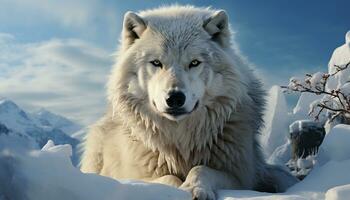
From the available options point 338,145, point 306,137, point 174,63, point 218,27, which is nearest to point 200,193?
point 174,63

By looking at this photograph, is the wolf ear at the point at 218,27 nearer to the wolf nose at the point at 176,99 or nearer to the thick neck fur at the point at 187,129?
the thick neck fur at the point at 187,129

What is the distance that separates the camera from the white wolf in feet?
17.1

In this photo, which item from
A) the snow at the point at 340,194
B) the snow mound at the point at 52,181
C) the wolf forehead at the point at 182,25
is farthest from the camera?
the wolf forehead at the point at 182,25

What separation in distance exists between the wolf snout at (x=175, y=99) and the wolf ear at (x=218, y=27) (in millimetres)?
1200

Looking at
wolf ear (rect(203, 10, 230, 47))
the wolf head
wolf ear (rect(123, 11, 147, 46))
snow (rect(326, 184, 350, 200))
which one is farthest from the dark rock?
snow (rect(326, 184, 350, 200))

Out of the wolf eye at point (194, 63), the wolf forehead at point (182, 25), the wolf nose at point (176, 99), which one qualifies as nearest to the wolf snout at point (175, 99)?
the wolf nose at point (176, 99)

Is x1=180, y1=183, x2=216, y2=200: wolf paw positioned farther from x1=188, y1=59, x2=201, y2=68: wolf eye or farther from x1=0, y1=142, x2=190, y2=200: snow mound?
x1=188, y1=59, x2=201, y2=68: wolf eye

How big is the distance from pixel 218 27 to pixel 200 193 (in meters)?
2.35

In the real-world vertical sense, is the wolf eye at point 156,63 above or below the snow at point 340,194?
above

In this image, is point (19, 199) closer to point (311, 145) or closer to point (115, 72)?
point (115, 72)

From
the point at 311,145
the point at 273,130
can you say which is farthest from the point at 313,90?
the point at 273,130

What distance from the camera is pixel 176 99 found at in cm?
482

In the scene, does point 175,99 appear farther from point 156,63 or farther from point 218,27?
point 218,27

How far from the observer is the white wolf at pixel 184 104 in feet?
17.1
